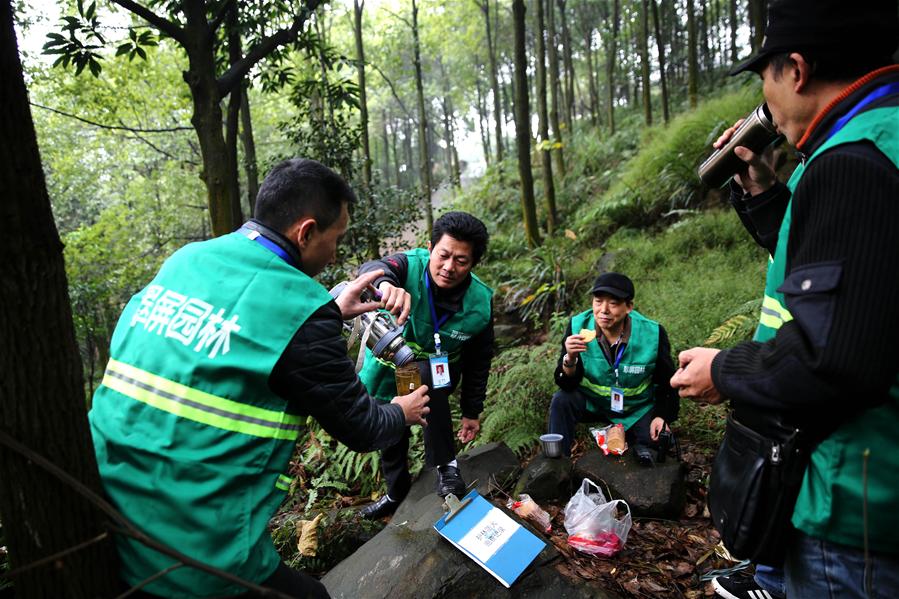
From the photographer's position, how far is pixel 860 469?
46.5 inches

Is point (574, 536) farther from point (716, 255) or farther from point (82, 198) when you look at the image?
point (82, 198)

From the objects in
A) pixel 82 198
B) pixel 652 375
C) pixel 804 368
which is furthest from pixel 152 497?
pixel 82 198

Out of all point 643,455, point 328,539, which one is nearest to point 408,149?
point 643,455

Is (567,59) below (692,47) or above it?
above

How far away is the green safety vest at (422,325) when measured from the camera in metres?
3.56

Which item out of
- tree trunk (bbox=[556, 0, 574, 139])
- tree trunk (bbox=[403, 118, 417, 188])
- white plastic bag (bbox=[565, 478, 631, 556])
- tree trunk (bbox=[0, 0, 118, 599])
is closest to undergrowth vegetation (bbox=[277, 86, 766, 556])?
white plastic bag (bbox=[565, 478, 631, 556])

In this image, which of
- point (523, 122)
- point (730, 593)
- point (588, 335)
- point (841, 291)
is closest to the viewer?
point (841, 291)

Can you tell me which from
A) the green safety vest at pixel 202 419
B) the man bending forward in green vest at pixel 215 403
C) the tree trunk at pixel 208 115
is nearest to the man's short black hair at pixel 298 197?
the man bending forward in green vest at pixel 215 403

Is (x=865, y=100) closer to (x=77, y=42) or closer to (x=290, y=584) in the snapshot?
(x=290, y=584)

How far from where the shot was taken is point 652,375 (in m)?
3.85

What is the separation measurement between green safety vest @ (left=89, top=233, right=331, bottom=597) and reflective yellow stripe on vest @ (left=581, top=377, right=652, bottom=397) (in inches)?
113

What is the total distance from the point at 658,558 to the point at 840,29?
111 inches

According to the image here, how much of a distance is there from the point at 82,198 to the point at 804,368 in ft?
77.4

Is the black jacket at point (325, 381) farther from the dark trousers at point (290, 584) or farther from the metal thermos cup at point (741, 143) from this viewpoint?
the metal thermos cup at point (741, 143)
